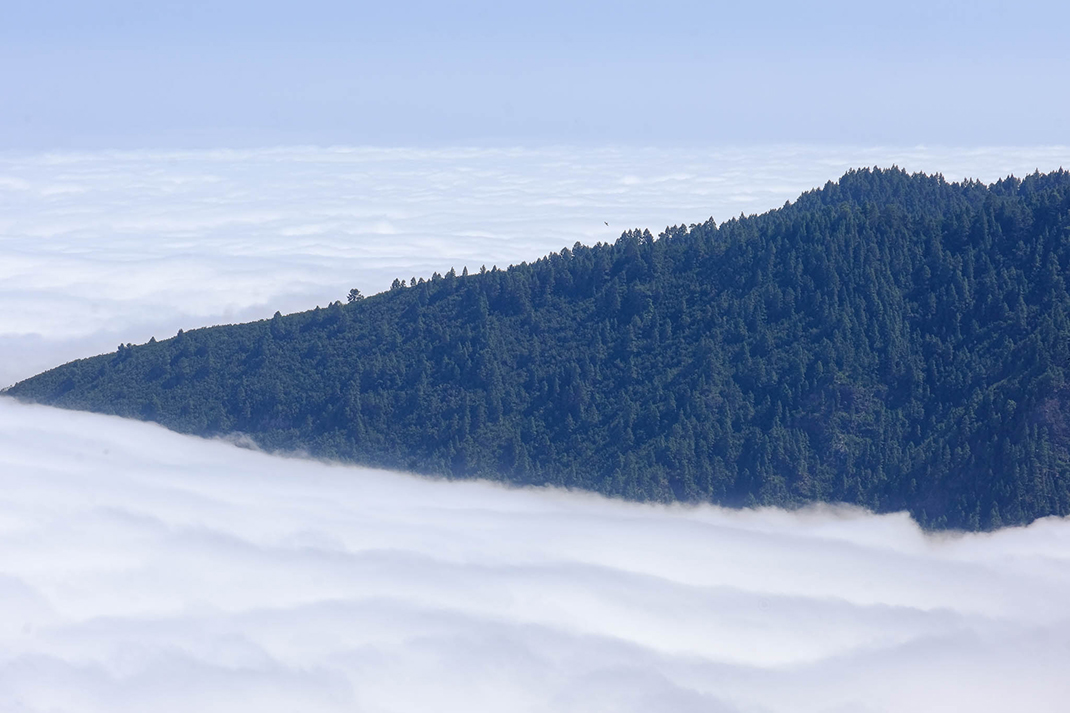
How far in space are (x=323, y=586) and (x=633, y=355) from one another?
1571 inches

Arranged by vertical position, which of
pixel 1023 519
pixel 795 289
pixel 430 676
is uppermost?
pixel 795 289

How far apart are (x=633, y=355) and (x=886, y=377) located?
25559 millimetres

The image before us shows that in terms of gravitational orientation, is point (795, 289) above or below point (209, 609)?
above

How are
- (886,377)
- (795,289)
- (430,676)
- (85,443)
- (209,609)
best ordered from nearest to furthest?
(430,676)
(209,609)
(886,377)
(795,289)
(85,443)

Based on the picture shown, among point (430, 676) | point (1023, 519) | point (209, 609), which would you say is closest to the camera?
point (430, 676)

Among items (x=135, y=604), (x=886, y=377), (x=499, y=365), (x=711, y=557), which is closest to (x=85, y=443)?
(x=135, y=604)

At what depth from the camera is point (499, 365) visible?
12988 centimetres

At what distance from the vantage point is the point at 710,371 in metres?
121

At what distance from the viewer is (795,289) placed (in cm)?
12681

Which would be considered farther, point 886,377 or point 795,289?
point 795,289

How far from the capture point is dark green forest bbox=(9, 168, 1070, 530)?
356ft

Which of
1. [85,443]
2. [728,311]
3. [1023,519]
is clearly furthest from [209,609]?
[1023,519]

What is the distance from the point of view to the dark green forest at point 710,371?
108m

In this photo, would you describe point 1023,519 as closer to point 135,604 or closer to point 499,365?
point 499,365
